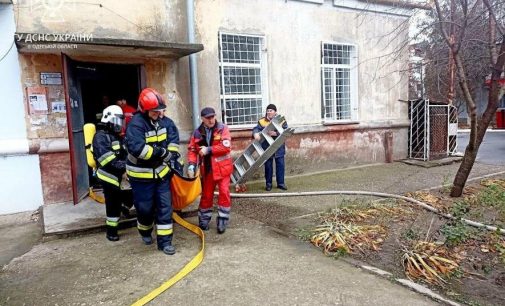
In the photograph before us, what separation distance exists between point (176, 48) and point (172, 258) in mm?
3418

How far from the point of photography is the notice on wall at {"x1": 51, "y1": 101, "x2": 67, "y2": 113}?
6.07 metres

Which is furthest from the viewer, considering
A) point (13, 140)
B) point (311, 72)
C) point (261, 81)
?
point (311, 72)

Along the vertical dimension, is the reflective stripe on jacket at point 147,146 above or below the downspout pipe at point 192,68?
below

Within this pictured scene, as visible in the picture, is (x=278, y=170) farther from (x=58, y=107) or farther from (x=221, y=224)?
(x=58, y=107)

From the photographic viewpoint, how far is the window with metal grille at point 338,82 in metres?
9.27

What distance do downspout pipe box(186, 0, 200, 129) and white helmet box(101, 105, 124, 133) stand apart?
2.66 metres

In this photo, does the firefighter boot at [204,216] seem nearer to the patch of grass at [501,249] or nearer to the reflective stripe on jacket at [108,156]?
the reflective stripe on jacket at [108,156]

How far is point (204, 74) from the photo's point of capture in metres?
7.35

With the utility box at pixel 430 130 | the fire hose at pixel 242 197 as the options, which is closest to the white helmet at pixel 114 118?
the fire hose at pixel 242 197

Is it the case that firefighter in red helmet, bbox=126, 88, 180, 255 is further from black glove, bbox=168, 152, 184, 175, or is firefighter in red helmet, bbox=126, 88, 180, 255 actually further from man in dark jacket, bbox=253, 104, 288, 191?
man in dark jacket, bbox=253, 104, 288, 191

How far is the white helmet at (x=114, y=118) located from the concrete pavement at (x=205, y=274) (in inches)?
54.4

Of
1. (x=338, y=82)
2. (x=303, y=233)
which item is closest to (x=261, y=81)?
(x=338, y=82)

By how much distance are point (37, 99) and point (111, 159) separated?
2.43 metres
